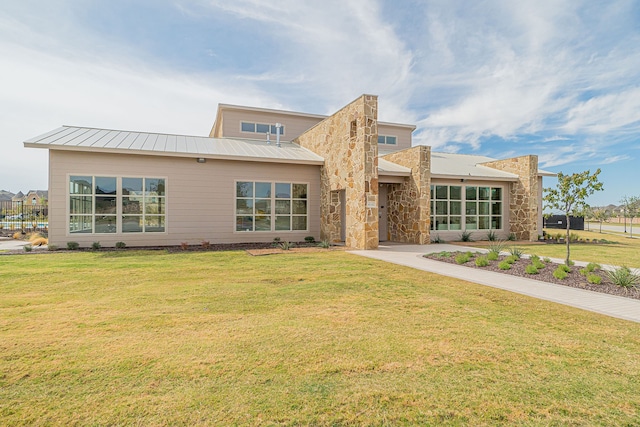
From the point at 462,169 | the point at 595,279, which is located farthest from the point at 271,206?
the point at 595,279

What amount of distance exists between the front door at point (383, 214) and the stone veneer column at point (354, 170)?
383cm

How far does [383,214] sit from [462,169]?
18.0 feet

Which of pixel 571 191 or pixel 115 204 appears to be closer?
pixel 571 191

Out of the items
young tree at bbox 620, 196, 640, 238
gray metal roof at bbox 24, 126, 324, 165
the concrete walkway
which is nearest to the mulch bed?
the concrete walkway

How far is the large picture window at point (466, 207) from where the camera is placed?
1666 cm

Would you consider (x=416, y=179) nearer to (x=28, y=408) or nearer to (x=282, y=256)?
(x=282, y=256)

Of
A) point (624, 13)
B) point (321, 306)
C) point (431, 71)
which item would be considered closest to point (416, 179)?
point (431, 71)

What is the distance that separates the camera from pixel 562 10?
37.7 feet

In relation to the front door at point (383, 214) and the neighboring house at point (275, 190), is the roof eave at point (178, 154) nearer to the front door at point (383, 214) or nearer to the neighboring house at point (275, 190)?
the neighboring house at point (275, 190)

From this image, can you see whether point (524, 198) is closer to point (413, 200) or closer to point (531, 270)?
point (413, 200)

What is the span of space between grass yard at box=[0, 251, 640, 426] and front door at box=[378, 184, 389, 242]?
430 inches

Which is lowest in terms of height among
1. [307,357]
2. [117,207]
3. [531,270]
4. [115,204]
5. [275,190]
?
[307,357]

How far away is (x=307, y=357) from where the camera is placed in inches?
128

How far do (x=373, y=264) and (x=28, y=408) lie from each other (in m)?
7.53
